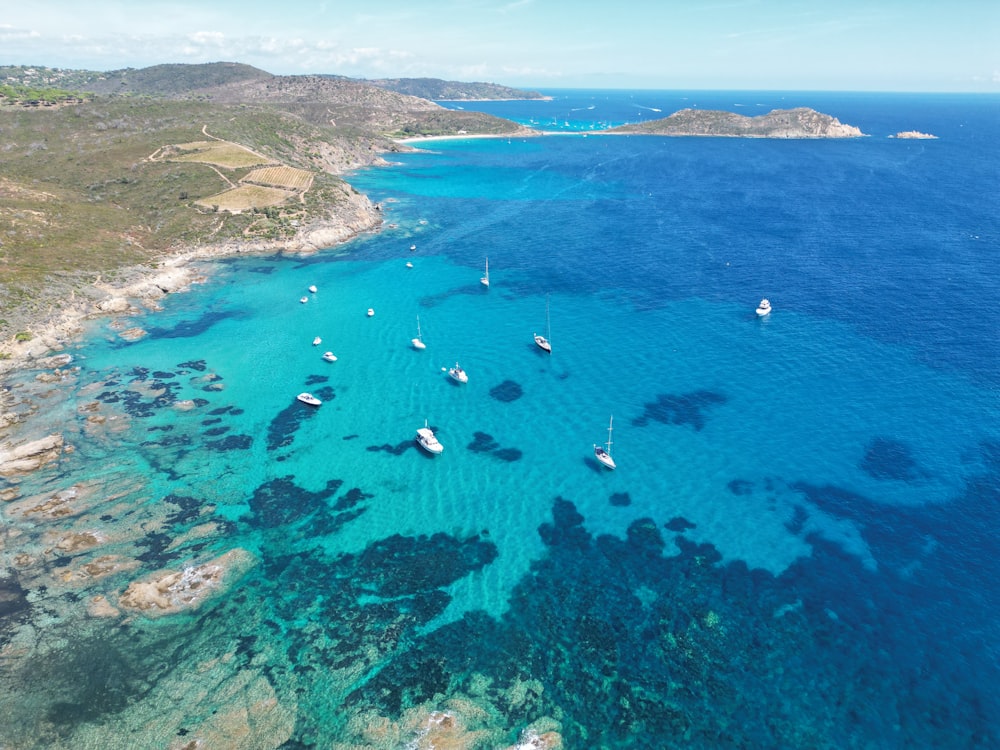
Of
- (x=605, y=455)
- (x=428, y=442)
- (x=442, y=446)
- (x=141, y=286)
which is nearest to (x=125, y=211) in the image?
(x=141, y=286)

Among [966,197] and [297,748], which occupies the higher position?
[966,197]

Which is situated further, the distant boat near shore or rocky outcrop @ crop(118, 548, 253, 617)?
the distant boat near shore

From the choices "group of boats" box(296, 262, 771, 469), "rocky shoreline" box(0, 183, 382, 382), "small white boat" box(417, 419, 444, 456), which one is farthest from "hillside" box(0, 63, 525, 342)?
"small white boat" box(417, 419, 444, 456)

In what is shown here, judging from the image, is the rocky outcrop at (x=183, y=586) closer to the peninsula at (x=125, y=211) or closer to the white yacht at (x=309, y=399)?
the white yacht at (x=309, y=399)

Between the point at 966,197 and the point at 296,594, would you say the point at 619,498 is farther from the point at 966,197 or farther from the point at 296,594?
the point at 966,197

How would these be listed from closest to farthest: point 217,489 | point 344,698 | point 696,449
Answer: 1. point 344,698
2. point 217,489
3. point 696,449

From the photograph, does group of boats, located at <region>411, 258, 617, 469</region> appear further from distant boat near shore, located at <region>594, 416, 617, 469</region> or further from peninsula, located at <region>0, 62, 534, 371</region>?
peninsula, located at <region>0, 62, 534, 371</region>

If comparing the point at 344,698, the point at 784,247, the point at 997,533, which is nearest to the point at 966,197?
the point at 784,247
